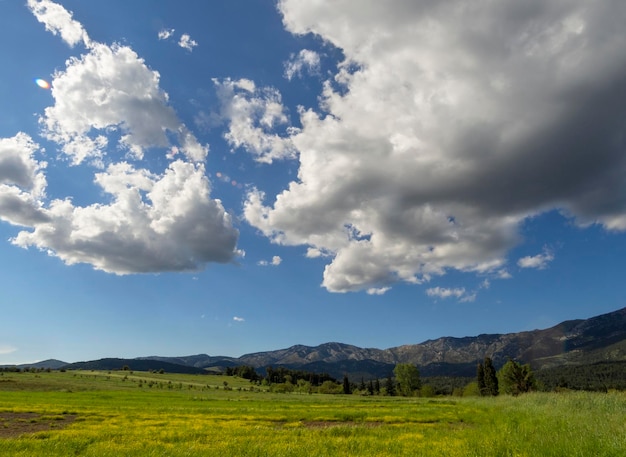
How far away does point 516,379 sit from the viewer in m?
118

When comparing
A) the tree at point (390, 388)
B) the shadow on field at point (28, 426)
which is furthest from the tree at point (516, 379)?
the shadow on field at point (28, 426)

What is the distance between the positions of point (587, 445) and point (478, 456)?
3404mm

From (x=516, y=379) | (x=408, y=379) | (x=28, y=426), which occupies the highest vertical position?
(x=28, y=426)

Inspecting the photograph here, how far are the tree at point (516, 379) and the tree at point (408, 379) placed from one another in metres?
42.2

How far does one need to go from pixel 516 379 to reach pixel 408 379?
199ft

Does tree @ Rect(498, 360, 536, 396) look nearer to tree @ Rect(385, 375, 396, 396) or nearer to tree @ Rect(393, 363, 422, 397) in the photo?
tree @ Rect(393, 363, 422, 397)

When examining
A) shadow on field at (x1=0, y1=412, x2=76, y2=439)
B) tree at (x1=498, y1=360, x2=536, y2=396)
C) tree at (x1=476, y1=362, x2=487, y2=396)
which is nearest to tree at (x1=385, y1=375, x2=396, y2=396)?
tree at (x1=476, y1=362, x2=487, y2=396)

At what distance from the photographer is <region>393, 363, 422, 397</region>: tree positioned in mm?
170250

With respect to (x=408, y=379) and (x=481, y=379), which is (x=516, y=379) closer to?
(x=481, y=379)

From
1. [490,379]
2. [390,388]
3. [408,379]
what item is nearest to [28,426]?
[490,379]

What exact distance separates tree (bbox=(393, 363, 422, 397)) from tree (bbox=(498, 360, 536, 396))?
42.2 meters

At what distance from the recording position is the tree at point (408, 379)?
170250mm

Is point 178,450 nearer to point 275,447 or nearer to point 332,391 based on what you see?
point 275,447

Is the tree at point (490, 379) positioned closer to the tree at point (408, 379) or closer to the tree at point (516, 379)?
the tree at point (516, 379)
